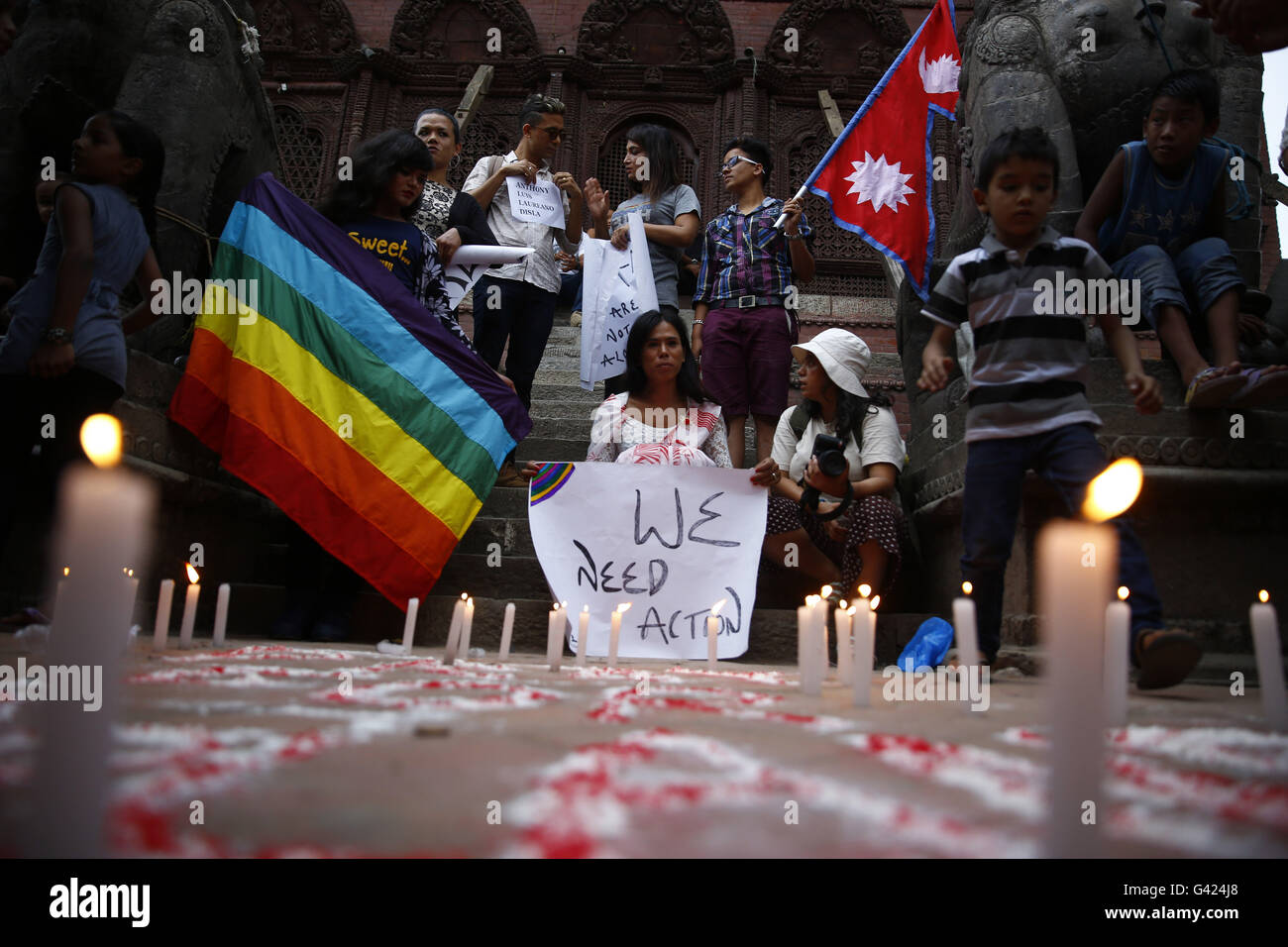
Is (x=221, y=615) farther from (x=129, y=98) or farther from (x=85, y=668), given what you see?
(x=129, y=98)

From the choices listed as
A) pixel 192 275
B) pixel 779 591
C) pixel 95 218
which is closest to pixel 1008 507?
pixel 779 591

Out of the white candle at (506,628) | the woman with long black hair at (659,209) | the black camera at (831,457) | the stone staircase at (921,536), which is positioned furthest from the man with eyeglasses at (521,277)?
the white candle at (506,628)

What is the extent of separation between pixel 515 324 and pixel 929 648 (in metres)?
2.74

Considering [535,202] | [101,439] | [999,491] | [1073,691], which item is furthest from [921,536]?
[101,439]

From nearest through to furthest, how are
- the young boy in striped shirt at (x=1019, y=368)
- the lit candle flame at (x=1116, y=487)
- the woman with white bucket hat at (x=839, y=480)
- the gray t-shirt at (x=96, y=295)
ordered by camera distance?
the lit candle flame at (x=1116, y=487) → the young boy in striped shirt at (x=1019, y=368) → the gray t-shirt at (x=96, y=295) → the woman with white bucket hat at (x=839, y=480)

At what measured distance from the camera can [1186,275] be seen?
141 inches

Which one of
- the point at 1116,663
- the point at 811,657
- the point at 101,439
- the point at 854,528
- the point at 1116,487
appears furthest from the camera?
the point at 854,528

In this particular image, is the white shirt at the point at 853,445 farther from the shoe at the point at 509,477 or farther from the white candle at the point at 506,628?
the white candle at the point at 506,628

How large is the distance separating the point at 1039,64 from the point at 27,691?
179 inches

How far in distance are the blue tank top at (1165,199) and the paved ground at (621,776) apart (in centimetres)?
244

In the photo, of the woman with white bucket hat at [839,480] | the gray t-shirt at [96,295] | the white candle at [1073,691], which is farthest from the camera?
the woman with white bucket hat at [839,480]

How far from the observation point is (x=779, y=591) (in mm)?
4227

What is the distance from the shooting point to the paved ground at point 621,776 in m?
0.87

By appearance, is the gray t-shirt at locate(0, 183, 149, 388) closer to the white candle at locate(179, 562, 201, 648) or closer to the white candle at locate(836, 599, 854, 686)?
the white candle at locate(179, 562, 201, 648)
